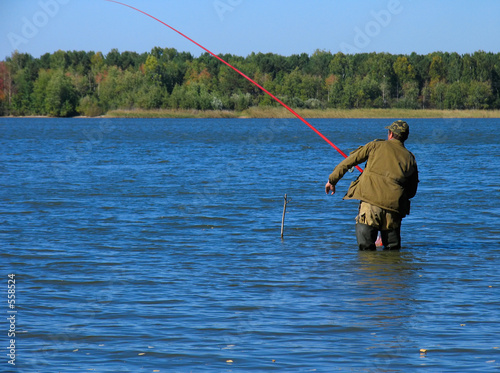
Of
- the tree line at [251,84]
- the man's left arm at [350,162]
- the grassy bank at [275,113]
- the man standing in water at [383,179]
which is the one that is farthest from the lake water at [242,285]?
the tree line at [251,84]

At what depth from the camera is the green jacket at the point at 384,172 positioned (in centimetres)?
859

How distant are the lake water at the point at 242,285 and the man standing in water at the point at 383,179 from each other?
0.66 m

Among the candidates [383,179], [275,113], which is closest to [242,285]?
[383,179]

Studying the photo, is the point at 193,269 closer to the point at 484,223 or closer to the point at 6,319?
the point at 6,319

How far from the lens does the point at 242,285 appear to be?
26.4 ft

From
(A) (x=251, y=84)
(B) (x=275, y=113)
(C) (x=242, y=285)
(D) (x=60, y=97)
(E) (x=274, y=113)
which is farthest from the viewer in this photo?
(A) (x=251, y=84)

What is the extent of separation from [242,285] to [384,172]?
212 centimetres

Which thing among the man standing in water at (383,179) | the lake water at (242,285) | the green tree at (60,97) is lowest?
the lake water at (242,285)

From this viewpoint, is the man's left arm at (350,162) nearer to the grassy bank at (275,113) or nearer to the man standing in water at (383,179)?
the man standing in water at (383,179)

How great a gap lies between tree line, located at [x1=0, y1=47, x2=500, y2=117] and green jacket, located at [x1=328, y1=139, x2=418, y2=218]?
328ft

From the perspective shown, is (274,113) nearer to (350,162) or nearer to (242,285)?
(350,162)

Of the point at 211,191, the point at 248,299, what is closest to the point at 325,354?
the point at 248,299

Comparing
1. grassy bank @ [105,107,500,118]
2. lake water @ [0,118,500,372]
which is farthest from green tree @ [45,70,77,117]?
lake water @ [0,118,500,372]

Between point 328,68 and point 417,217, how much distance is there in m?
134
